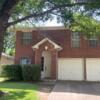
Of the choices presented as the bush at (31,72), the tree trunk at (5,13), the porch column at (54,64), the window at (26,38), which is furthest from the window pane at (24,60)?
the tree trunk at (5,13)

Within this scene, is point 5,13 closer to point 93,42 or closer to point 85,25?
point 85,25

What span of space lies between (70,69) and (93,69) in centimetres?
266

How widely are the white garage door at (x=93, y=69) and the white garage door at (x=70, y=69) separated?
73 centimetres

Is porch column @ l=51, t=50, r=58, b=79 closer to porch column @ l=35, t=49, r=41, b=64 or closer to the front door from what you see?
the front door

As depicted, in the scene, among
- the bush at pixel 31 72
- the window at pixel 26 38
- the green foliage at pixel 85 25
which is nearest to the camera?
the green foliage at pixel 85 25

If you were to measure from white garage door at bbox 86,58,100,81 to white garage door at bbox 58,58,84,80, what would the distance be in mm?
726

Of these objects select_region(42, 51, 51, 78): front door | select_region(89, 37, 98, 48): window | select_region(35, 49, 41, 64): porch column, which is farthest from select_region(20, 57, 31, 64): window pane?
select_region(89, 37, 98, 48): window

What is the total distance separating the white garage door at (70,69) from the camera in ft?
106

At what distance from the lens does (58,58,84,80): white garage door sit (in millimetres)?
32406

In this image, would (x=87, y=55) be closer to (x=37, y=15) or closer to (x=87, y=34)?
(x=87, y=34)

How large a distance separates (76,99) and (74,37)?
670 inches

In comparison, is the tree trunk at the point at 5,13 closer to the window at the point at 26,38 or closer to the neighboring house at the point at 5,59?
the window at the point at 26,38

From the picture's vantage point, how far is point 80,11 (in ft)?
57.3

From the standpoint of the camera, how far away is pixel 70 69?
32594 millimetres
